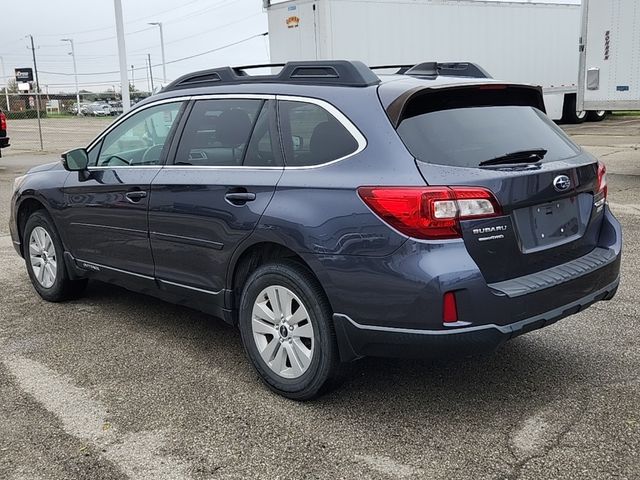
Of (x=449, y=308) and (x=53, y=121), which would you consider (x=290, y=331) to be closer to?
(x=449, y=308)

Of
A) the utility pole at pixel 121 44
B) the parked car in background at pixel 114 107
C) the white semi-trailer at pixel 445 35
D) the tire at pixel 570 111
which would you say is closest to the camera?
the white semi-trailer at pixel 445 35

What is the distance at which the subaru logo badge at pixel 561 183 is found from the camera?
11.5 ft

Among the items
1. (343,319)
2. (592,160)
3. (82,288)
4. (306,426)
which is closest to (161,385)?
(306,426)

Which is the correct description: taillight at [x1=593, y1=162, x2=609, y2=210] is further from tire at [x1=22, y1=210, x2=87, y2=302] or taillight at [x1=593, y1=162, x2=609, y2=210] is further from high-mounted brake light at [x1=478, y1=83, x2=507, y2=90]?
tire at [x1=22, y1=210, x2=87, y2=302]

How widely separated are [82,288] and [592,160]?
160 inches

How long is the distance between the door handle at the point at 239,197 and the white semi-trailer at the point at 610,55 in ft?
31.2

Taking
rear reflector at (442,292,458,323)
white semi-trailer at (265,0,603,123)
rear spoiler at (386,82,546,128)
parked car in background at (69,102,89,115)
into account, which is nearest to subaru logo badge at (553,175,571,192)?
rear spoiler at (386,82,546,128)

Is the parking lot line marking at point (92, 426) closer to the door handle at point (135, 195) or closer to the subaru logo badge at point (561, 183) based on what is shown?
the door handle at point (135, 195)

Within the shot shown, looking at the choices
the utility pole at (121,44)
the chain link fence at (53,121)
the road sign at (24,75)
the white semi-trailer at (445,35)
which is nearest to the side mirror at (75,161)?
the white semi-trailer at (445,35)

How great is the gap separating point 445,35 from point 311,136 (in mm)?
17960

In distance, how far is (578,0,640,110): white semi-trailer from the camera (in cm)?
1120

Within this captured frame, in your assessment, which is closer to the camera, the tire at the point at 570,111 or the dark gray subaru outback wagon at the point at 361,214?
the dark gray subaru outback wagon at the point at 361,214

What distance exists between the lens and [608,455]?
10.2 feet

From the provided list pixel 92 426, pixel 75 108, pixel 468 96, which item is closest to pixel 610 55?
pixel 468 96
